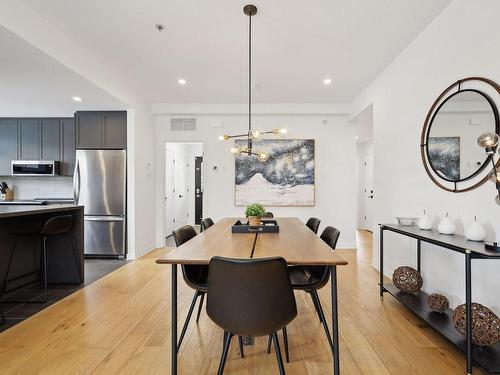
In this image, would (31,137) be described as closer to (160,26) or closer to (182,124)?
(182,124)

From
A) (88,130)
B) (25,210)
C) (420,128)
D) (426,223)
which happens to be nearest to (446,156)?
(420,128)

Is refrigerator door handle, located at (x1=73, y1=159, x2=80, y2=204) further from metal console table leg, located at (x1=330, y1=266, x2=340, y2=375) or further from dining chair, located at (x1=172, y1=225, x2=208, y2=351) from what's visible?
metal console table leg, located at (x1=330, y1=266, x2=340, y2=375)

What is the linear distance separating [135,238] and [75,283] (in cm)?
121

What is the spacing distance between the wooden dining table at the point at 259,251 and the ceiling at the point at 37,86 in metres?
2.41

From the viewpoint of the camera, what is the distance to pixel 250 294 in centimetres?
131

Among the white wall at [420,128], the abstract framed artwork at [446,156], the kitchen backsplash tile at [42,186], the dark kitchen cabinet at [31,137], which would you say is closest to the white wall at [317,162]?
the white wall at [420,128]

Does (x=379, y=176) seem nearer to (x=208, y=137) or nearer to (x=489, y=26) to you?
(x=489, y=26)

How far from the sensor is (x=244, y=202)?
16.9ft

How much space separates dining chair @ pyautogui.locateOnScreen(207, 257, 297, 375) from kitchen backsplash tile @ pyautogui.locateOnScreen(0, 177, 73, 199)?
507cm

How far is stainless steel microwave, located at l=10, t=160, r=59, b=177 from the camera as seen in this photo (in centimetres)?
470

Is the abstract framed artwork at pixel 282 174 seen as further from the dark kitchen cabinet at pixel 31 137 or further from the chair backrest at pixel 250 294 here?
the chair backrest at pixel 250 294

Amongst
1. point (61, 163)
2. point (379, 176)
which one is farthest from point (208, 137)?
point (379, 176)

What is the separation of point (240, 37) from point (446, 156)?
234 centimetres

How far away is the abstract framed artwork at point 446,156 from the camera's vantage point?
2.27 m
